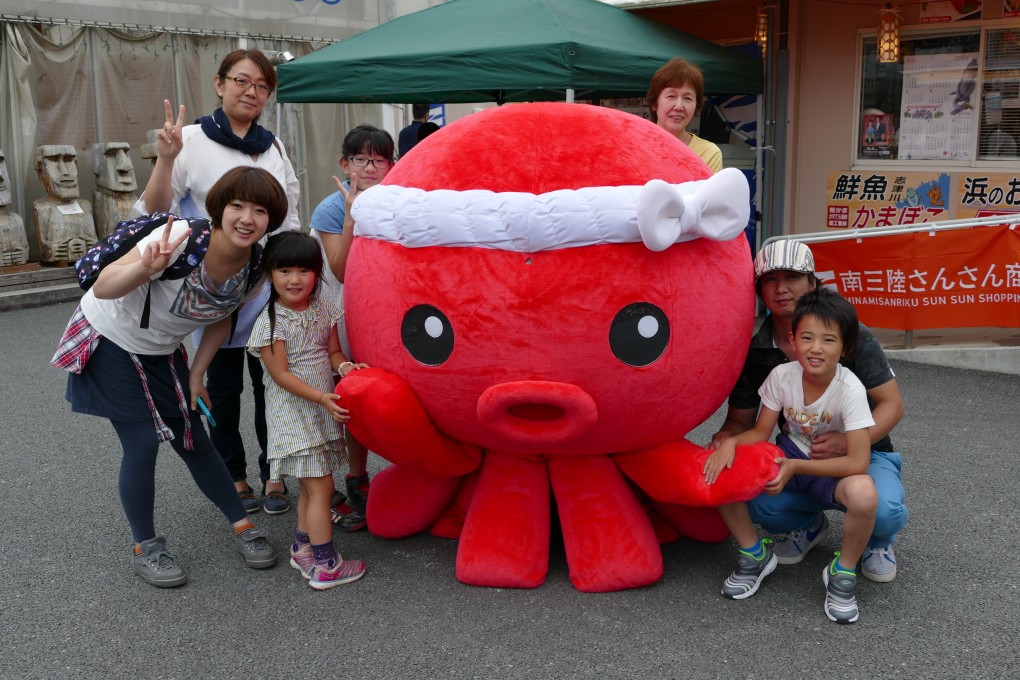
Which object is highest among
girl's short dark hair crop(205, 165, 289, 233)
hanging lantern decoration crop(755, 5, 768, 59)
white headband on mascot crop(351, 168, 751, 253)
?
hanging lantern decoration crop(755, 5, 768, 59)

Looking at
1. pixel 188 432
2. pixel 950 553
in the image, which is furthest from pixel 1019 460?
pixel 188 432

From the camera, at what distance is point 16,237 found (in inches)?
384

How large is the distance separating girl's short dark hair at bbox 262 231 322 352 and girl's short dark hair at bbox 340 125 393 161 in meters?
0.66

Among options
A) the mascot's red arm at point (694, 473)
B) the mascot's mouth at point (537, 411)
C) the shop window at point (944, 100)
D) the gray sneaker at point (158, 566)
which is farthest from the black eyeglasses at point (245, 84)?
the shop window at point (944, 100)

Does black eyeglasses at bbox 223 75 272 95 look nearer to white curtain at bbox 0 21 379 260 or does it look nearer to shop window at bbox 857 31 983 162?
shop window at bbox 857 31 983 162

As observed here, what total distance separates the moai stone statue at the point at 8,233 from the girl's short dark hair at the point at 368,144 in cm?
704

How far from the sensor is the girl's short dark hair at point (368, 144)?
397 centimetres

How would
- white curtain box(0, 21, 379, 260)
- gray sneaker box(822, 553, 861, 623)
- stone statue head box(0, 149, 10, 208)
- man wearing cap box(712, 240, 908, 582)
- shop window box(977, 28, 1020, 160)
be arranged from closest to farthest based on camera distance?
1. gray sneaker box(822, 553, 861, 623)
2. man wearing cap box(712, 240, 908, 582)
3. shop window box(977, 28, 1020, 160)
4. stone statue head box(0, 149, 10, 208)
5. white curtain box(0, 21, 379, 260)

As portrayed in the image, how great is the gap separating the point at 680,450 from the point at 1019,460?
2.36 meters

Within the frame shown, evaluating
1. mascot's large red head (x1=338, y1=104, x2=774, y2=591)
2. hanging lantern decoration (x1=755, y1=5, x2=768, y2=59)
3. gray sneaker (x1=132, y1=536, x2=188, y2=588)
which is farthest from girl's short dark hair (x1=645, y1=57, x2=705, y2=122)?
hanging lantern decoration (x1=755, y1=5, x2=768, y2=59)

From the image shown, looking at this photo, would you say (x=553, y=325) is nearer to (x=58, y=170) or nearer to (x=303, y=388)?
(x=303, y=388)

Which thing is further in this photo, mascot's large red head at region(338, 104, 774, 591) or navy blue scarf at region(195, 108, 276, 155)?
navy blue scarf at region(195, 108, 276, 155)

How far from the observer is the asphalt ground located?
9.58 ft

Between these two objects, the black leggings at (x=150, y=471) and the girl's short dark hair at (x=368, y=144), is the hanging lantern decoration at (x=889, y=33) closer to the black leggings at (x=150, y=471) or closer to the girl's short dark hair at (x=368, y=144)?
the girl's short dark hair at (x=368, y=144)
